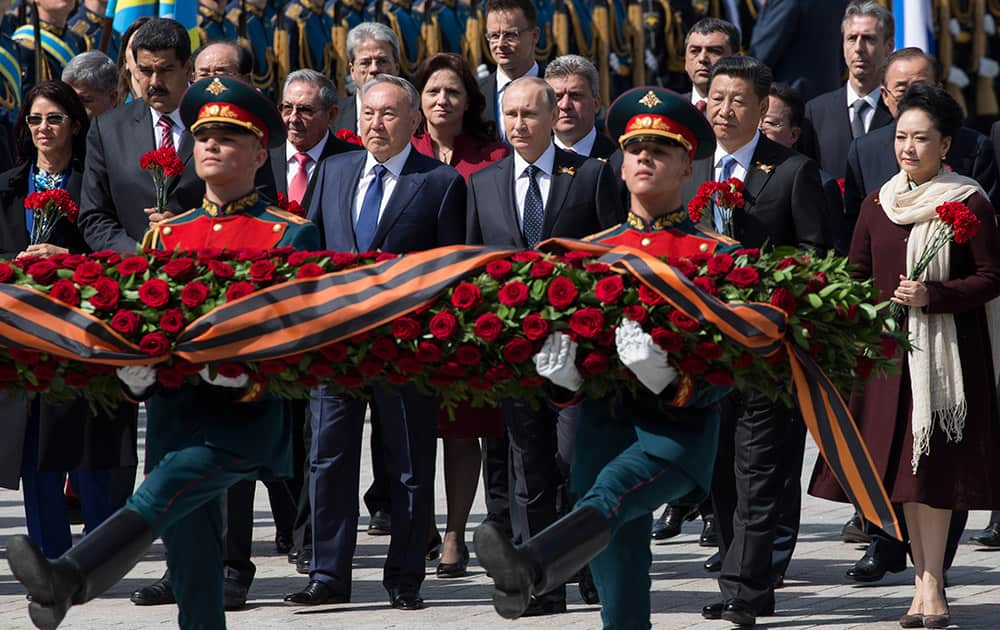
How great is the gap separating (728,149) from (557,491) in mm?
1519

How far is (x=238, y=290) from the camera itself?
577 cm

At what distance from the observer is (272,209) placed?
6359 millimetres

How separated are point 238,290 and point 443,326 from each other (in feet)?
2.06

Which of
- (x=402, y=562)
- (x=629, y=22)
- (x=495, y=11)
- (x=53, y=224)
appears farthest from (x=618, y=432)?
(x=629, y=22)

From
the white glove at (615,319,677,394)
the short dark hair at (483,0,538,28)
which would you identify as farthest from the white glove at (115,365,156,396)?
the short dark hair at (483,0,538,28)

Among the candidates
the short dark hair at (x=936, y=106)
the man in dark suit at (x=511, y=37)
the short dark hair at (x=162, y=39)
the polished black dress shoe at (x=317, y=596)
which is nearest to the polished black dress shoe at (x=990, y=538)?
the short dark hair at (x=936, y=106)

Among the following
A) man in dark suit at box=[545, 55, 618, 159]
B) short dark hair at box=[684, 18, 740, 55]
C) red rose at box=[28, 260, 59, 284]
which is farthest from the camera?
short dark hair at box=[684, 18, 740, 55]

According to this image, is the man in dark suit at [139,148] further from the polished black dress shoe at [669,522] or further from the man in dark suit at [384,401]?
the polished black dress shoe at [669,522]

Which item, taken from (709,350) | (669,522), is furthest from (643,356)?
(669,522)

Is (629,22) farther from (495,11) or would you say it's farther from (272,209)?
(272,209)

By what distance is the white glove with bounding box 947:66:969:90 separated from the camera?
16656 millimetres

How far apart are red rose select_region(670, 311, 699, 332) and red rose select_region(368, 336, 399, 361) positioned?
2.72 feet

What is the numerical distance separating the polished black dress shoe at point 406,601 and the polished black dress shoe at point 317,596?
19cm

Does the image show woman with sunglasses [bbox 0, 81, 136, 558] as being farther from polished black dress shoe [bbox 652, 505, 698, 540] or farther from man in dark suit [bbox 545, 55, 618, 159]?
polished black dress shoe [bbox 652, 505, 698, 540]
